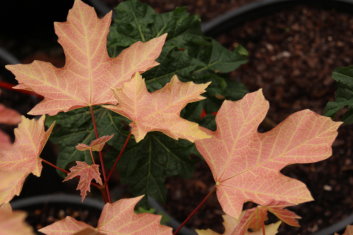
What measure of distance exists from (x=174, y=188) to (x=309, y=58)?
63 centimetres

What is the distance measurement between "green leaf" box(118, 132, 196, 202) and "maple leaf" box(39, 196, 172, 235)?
36cm

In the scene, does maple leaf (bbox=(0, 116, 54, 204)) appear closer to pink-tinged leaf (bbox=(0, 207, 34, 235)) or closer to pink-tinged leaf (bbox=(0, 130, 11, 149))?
pink-tinged leaf (bbox=(0, 130, 11, 149))

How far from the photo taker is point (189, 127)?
2.13 ft

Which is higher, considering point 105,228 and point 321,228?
point 105,228

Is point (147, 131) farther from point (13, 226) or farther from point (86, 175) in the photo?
point (13, 226)

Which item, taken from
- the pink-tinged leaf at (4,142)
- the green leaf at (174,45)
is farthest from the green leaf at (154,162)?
the pink-tinged leaf at (4,142)

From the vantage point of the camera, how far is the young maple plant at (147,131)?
662 millimetres

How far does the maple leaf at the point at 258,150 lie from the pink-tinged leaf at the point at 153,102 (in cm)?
7

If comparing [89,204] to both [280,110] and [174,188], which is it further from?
[280,110]

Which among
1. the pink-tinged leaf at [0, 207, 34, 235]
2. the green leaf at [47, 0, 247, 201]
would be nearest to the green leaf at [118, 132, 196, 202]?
the green leaf at [47, 0, 247, 201]

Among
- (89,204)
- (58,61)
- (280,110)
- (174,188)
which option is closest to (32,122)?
(89,204)

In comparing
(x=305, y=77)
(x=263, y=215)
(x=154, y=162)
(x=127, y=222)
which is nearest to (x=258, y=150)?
(x=263, y=215)

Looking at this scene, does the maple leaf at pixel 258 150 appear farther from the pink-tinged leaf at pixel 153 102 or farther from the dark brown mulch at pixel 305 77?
the dark brown mulch at pixel 305 77

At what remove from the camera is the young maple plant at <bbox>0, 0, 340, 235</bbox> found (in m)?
0.66
